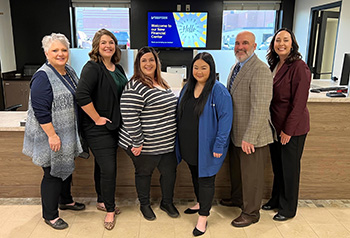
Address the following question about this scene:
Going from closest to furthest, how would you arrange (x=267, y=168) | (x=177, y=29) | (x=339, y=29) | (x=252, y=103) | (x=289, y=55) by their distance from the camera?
(x=252, y=103) < (x=289, y=55) < (x=267, y=168) < (x=339, y=29) < (x=177, y=29)

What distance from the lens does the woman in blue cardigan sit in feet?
5.97

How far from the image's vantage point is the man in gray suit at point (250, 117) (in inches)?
71.2

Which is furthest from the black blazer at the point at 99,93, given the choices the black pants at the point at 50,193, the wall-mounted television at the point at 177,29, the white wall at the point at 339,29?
the wall-mounted television at the point at 177,29

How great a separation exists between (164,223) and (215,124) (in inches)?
35.6

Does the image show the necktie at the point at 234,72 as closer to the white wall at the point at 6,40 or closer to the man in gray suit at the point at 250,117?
the man in gray suit at the point at 250,117

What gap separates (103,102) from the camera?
191cm

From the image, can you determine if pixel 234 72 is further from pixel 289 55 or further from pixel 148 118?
pixel 148 118

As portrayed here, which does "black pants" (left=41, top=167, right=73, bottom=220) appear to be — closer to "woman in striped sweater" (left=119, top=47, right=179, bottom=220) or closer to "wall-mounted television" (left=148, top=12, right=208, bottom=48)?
"woman in striped sweater" (left=119, top=47, right=179, bottom=220)

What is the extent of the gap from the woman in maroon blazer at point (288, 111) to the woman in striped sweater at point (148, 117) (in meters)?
0.75

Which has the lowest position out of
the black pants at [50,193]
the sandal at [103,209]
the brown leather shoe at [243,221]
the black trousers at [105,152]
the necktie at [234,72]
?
the sandal at [103,209]

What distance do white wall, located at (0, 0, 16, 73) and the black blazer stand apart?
459cm

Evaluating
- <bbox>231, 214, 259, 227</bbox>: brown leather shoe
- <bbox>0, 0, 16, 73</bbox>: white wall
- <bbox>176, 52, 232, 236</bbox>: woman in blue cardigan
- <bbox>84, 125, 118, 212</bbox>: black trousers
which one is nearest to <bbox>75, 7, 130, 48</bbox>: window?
<bbox>0, 0, 16, 73</bbox>: white wall

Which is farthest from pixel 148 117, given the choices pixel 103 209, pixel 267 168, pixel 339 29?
pixel 339 29

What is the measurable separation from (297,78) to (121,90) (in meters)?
1.20
